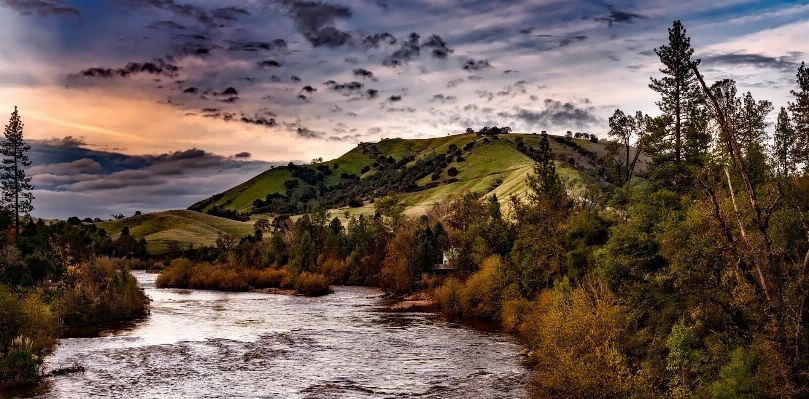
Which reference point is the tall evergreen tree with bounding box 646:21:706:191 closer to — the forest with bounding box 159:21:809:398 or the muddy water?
the forest with bounding box 159:21:809:398

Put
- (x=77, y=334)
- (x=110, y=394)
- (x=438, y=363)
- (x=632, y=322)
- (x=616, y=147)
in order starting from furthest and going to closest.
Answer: (x=616, y=147)
(x=77, y=334)
(x=438, y=363)
(x=632, y=322)
(x=110, y=394)

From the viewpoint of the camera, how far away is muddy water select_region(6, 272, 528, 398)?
121ft

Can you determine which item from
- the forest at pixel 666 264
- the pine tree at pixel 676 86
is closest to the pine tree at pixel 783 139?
the forest at pixel 666 264

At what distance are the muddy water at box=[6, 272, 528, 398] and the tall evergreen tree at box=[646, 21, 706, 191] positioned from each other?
22.1 m

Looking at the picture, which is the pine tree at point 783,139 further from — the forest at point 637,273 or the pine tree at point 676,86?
the pine tree at point 676,86

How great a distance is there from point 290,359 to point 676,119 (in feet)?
Result: 141

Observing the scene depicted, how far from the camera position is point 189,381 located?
129 feet

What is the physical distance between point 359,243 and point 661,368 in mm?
118921

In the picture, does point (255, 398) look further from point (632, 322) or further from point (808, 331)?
point (808, 331)

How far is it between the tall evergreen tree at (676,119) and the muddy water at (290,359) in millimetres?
22146

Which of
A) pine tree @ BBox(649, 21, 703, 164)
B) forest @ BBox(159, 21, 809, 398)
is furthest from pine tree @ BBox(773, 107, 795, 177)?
pine tree @ BBox(649, 21, 703, 164)

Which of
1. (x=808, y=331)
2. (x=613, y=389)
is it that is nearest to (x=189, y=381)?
(x=613, y=389)

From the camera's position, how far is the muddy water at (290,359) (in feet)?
121

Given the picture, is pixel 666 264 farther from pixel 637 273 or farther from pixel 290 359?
pixel 290 359
